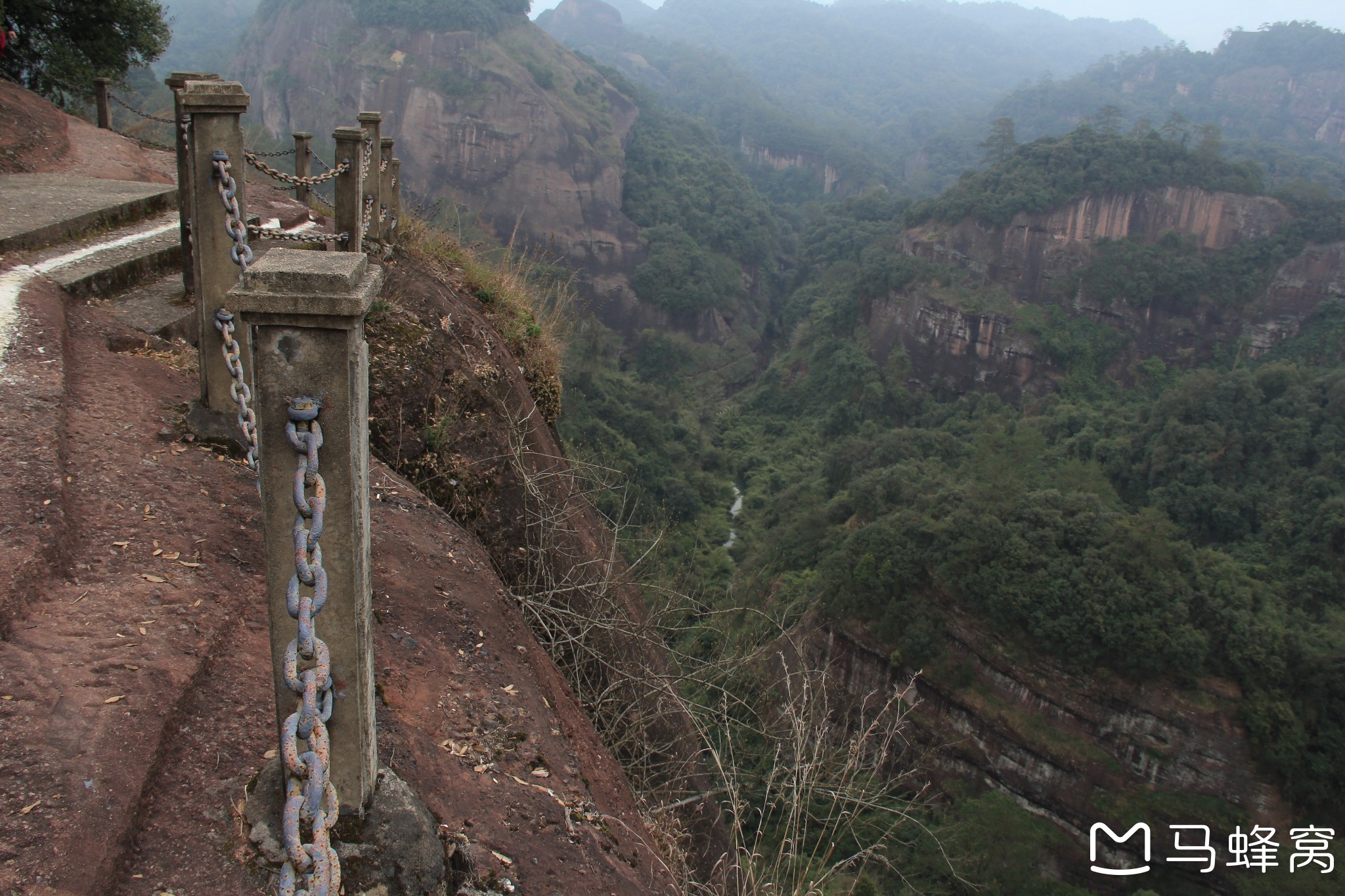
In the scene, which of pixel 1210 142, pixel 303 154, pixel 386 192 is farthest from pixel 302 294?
pixel 1210 142

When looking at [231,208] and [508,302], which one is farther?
[508,302]

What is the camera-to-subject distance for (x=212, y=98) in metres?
3.41

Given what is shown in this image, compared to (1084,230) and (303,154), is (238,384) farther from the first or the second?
(1084,230)

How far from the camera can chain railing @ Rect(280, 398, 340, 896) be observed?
65.4 inches

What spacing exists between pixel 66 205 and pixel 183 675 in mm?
5957

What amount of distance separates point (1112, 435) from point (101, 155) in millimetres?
36646

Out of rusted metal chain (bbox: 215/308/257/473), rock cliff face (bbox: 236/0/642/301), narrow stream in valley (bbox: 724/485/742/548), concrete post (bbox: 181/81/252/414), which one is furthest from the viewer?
rock cliff face (bbox: 236/0/642/301)

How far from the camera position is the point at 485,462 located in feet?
17.4

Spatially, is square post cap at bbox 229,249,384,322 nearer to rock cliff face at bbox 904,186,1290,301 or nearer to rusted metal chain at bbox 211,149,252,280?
rusted metal chain at bbox 211,149,252,280

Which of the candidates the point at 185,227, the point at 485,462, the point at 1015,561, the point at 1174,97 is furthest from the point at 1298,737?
the point at 1174,97

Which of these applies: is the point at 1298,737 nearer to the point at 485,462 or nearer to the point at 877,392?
the point at 485,462

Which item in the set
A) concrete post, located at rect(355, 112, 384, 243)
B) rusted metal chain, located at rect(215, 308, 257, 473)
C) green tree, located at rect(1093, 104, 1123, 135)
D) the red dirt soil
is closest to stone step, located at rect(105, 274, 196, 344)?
the red dirt soil

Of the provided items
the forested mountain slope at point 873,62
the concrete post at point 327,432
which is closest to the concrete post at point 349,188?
the concrete post at point 327,432

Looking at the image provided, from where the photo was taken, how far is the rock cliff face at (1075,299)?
4641 cm
